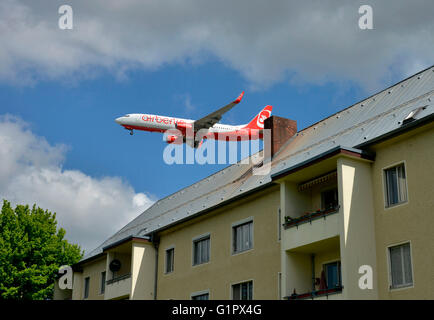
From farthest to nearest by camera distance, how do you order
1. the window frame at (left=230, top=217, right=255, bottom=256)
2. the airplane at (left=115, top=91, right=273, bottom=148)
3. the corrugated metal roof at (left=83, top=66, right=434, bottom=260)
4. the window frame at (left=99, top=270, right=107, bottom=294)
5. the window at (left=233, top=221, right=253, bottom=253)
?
the airplane at (left=115, top=91, right=273, bottom=148) < the window frame at (left=99, top=270, right=107, bottom=294) < the window at (left=233, top=221, right=253, bottom=253) < the window frame at (left=230, top=217, right=255, bottom=256) < the corrugated metal roof at (left=83, top=66, right=434, bottom=260)

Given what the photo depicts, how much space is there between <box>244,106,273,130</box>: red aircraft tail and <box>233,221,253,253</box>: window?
30.2 meters

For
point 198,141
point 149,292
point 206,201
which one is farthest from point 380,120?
point 198,141

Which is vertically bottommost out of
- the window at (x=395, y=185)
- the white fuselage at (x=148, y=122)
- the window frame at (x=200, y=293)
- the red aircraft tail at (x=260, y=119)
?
the window frame at (x=200, y=293)

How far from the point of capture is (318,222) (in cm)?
2584

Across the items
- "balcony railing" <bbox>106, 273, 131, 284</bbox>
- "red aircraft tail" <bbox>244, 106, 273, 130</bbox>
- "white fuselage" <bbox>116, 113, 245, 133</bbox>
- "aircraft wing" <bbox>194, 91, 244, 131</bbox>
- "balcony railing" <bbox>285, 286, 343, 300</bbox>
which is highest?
"red aircraft tail" <bbox>244, 106, 273, 130</bbox>

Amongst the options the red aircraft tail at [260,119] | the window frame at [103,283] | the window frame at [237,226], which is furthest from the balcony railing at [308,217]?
the red aircraft tail at [260,119]

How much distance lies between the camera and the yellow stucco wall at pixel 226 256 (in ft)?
97.3

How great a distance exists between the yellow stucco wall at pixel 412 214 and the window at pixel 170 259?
15.7 meters

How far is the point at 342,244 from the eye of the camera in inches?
946

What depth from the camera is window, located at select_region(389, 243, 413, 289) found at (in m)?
22.7

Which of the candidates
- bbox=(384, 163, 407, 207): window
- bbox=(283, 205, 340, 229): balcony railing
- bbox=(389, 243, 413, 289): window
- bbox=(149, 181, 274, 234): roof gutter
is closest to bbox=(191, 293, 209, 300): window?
bbox=(149, 181, 274, 234): roof gutter

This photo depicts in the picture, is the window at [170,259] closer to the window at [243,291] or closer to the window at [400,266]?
the window at [243,291]

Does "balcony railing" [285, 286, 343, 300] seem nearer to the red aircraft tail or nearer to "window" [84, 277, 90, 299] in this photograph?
"window" [84, 277, 90, 299]

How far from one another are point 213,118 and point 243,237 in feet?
82.6
